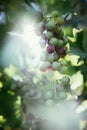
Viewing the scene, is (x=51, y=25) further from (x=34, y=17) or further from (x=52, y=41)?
(x=34, y=17)

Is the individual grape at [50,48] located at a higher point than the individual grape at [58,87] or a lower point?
higher

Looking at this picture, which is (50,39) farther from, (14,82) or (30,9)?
(14,82)

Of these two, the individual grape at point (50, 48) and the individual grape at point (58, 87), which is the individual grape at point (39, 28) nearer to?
the individual grape at point (50, 48)

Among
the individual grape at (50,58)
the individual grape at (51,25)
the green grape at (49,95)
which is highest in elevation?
the individual grape at (51,25)

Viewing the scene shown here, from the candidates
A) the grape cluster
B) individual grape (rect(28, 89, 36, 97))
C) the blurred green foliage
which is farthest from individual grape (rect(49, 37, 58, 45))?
individual grape (rect(28, 89, 36, 97))

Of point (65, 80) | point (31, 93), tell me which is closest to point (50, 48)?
point (65, 80)

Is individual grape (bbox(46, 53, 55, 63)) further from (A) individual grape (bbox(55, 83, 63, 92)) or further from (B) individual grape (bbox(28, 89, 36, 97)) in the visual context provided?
(B) individual grape (bbox(28, 89, 36, 97))

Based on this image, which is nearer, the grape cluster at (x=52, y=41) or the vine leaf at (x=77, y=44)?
the grape cluster at (x=52, y=41)

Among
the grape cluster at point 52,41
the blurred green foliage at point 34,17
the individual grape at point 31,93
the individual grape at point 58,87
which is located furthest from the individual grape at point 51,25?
the individual grape at point 31,93

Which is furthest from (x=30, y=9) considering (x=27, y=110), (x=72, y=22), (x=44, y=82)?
(x=27, y=110)
